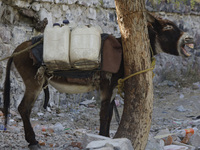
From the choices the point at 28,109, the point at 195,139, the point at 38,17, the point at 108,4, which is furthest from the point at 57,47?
the point at 108,4

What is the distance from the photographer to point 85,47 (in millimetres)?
3166

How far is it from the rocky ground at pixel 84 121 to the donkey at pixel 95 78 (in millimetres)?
337

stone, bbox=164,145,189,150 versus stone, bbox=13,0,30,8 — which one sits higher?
stone, bbox=13,0,30,8

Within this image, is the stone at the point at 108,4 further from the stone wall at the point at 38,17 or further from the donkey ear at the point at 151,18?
the donkey ear at the point at 151,18

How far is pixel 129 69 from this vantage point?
3.03 m

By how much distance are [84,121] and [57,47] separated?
233cm

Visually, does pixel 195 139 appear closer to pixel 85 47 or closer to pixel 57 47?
pixel 85 47

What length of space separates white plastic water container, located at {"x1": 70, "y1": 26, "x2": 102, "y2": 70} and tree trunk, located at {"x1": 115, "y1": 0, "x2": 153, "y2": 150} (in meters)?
0.37

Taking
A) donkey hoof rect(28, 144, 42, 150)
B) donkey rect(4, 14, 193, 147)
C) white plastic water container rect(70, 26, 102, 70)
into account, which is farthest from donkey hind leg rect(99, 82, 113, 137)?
donkey hoof rect(28, 144, 42, 150)

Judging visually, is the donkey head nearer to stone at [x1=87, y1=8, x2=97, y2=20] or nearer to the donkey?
the donkey

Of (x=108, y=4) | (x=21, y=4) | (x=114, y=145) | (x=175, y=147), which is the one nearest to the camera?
(x=114, y=145)

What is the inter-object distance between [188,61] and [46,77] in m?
6.12

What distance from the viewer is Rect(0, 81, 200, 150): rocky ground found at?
376cm

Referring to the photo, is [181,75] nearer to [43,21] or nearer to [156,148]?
[43,21]
